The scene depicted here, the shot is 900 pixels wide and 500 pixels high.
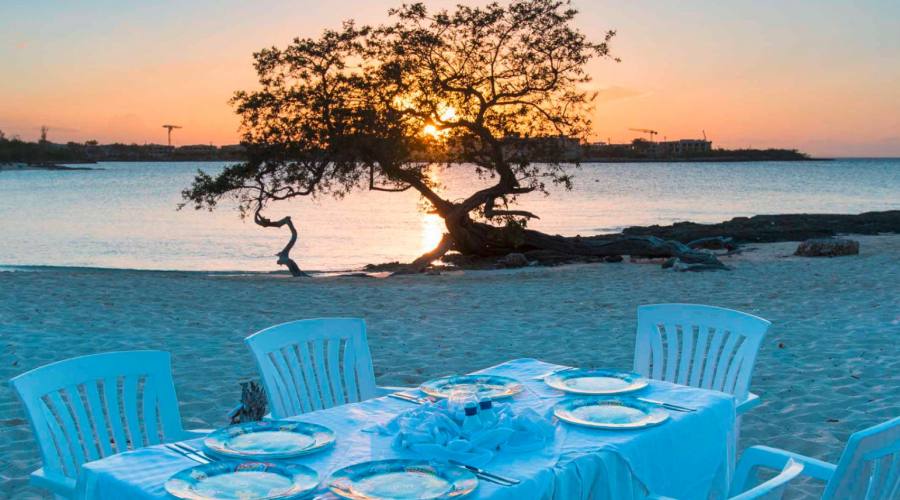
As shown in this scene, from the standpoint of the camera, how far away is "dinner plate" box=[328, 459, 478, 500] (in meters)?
2.11

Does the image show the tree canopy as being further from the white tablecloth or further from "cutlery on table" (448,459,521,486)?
"cutlery on table" (448,459,521,486)

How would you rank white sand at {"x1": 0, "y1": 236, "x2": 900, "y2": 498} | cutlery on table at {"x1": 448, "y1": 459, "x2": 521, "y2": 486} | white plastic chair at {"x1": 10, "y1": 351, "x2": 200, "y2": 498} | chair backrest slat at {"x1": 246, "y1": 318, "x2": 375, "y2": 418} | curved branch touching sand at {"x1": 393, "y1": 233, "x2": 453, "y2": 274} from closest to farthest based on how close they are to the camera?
cutlery on table at {"x1": 448, "y1": 459, "x2": 521, "y2": 486}, white plastic chair at {"x1": 10, "y1": 351, "x2": 200, "y2": 498}, chair backrest slat at {"x1": 246, "y1": 318, "x2": 375, "y2": 418}, white sand at {"x1": 0, "y1": 236, "x2": 900, "y2": 498}, curved branch touching sand at {"x1": 393, "y1": 233, "x2": 453, "y2": 274}

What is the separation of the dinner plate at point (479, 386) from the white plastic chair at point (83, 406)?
2.91 feet

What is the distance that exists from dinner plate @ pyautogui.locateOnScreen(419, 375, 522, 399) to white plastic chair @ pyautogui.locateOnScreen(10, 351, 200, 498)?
886mm

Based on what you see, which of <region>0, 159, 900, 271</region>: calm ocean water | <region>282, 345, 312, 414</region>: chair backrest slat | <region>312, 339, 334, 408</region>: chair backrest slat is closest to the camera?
<region>282, 345, 312, 414</region>: chair backrest slat

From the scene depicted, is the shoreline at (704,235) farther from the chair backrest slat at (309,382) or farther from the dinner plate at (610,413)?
the dinner plate at (610,413)

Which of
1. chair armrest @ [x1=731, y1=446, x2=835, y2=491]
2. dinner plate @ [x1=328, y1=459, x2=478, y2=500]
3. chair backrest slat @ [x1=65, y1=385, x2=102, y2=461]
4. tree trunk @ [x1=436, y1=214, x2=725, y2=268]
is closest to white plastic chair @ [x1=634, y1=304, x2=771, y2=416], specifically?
chair armrest @ [x1=731, y1=446, x2=835, y2=491]

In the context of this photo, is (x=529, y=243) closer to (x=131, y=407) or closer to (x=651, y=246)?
(x=651, y=246)

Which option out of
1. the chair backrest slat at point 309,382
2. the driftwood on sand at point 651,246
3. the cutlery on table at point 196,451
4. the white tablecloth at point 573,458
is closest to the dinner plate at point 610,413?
the white tablecloth at point 573,458

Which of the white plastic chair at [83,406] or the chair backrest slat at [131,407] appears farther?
the chair backrest slat at [131,407]

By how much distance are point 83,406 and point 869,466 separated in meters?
2.51

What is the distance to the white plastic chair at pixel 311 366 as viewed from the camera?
11.9ft

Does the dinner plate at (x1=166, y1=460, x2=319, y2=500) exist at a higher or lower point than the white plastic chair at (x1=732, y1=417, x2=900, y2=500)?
lower

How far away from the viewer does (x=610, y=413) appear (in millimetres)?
2846
